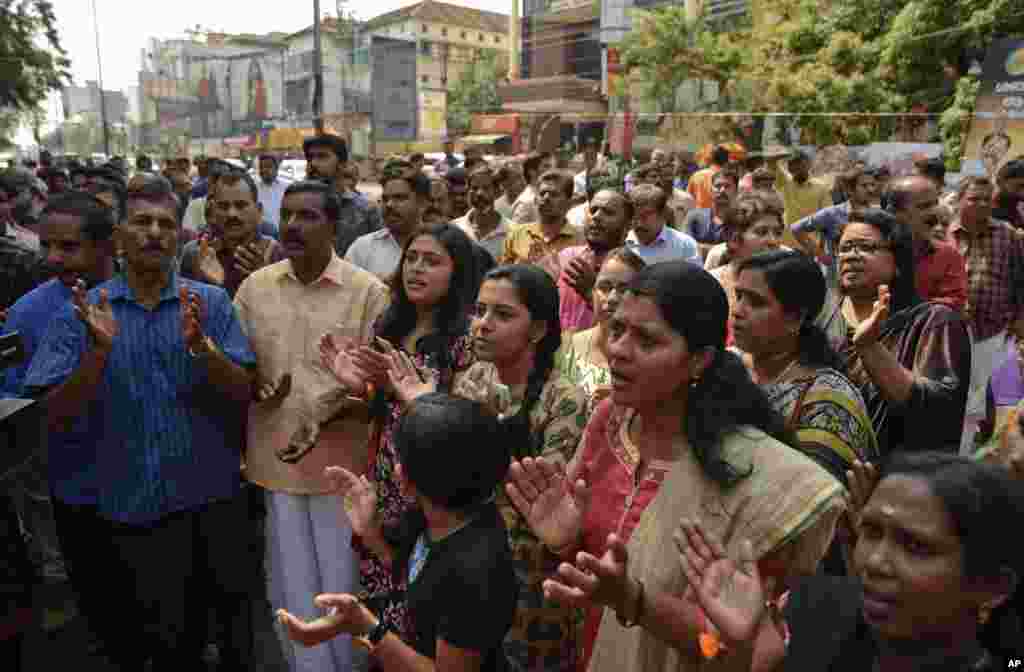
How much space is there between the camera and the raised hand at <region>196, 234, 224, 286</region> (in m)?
4.02

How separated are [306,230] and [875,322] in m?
2.18

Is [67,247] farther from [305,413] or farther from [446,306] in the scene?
[446,306]

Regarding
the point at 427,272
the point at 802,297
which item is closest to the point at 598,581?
the point at 802,297

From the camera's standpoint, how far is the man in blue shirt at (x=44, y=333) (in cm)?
292

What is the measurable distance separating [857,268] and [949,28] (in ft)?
58.0

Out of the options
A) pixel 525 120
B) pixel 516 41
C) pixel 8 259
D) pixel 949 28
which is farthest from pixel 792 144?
pixel 516 41

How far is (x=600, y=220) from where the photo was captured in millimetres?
4551

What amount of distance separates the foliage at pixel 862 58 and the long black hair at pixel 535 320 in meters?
16.7

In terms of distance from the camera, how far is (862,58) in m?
20.5

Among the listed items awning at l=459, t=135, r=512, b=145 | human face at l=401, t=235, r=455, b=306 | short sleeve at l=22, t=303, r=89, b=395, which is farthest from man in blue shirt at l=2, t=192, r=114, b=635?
awning at l=459, t=135, r=512, b=145

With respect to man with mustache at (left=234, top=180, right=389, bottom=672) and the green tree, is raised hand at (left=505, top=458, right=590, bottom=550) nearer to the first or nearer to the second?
man with mustache at (left=234, top=180, right=389, bottom=672)

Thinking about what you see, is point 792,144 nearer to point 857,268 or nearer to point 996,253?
point 996,253

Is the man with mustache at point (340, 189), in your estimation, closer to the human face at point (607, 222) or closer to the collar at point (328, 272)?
the human face at point (607, 222)

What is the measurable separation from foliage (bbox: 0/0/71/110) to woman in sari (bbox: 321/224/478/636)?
13.9m
